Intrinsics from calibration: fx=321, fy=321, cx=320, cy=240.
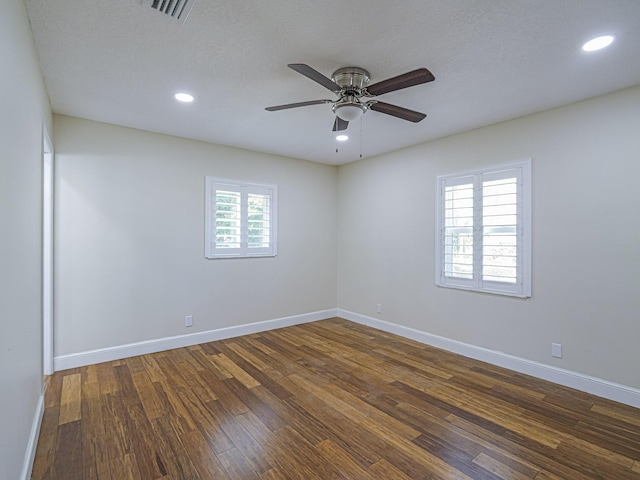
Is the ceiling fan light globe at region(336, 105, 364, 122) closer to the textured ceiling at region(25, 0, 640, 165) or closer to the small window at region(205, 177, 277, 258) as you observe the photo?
the textured ceiling at region(25, 0, 640, 165)

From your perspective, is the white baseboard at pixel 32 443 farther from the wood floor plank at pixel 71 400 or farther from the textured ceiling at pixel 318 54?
the textured ceiling at pixel 318 54

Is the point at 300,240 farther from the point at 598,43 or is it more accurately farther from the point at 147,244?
the point at 598,43

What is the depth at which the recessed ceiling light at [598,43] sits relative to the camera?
2033 mm

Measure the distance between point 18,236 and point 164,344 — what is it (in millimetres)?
2635

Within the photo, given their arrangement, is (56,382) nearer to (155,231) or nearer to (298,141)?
(155,231)

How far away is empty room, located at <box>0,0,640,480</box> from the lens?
1.92m

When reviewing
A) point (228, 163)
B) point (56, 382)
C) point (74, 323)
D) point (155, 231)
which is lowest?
point (56, 382)

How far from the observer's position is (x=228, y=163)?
14.8ft

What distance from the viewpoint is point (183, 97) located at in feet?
9.69

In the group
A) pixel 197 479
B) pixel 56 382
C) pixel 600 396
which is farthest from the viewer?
pixel 56 382

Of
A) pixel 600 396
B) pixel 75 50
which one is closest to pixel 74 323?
pixel 75 50

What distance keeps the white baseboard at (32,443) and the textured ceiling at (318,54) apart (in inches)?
99.5

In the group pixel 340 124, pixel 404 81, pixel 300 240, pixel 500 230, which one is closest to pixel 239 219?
pixel 300 240

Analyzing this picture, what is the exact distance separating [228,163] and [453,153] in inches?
118
